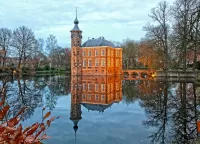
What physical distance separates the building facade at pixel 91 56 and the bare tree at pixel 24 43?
926 cm

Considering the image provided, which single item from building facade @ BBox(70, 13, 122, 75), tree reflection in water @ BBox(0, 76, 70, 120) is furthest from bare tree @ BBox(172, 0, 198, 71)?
building facade @ BBox(70, 13, 122, 75)

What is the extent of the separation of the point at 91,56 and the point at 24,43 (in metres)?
15.4

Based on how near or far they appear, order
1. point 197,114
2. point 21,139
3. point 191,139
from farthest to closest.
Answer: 1. point 197,114
2. point 191,139
3. point 21,139

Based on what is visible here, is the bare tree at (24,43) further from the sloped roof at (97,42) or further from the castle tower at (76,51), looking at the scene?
the sloped roof at (97,42)

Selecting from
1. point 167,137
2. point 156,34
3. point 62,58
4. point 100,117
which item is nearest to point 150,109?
point 100,117

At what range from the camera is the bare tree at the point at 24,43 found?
159ft

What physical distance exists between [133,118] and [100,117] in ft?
4.76

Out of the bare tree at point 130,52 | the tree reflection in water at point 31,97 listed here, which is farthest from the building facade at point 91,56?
the tree reflection in water at point 31,97

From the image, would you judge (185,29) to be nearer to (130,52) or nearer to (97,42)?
(97,42)

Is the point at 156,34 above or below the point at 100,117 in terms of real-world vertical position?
above

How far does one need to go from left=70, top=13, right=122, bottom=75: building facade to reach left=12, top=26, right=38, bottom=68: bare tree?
30.4 ft

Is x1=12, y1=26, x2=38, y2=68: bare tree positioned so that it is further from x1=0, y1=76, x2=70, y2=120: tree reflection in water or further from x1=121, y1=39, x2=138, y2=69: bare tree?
x1=0, y1=76, x2=70, y2=120: tree reflection in water

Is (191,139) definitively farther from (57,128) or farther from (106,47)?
(106,47)

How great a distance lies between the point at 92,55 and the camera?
173ft
